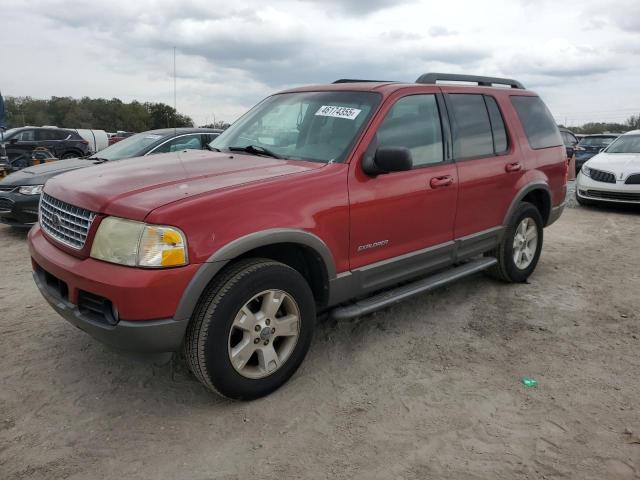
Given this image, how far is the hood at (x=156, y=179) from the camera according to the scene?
2701mm

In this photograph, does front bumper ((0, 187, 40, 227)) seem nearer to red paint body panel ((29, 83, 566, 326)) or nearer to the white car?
red paint body panel ((29, 83, 566, 326))

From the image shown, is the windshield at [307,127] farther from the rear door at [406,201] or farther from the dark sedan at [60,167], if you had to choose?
the dark sedan at [60,167]

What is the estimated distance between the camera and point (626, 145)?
11086mm

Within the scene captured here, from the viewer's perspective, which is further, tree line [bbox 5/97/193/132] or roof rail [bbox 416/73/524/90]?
tree line [bbox 5/97/193/132]

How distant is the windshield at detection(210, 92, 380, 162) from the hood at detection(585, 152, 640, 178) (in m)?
8.33

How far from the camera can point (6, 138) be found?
16156 millimetres

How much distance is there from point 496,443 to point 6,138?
17.9 metres

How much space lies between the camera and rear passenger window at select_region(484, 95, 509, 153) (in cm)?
463

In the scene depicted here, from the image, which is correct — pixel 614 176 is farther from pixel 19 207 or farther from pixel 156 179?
pixel 19 207

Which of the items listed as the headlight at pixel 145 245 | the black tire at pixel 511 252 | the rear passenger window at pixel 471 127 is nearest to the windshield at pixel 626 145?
the black tire at pixel 511 252

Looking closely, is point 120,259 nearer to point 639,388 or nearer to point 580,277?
point 639,388

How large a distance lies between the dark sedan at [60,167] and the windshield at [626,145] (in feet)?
28.8

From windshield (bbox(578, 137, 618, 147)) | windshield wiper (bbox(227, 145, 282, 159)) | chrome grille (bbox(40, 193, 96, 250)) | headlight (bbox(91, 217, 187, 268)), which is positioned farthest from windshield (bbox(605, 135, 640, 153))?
chrome grille (bbox(40, 193, 96, 250))

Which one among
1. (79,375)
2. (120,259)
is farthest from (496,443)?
(79,375)
